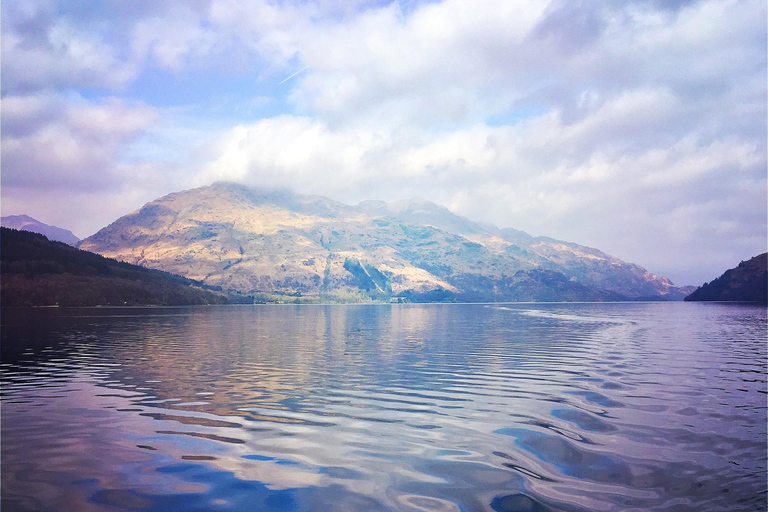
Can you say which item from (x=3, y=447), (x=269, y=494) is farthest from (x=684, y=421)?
(x=3, y=447)

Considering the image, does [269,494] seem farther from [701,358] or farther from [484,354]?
[701,358]

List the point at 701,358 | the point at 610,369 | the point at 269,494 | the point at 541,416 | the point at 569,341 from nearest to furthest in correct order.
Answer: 1. the point at 269,494
2. the point at 541,416
3. the point at 610,369
4. the point at 701,358
5. the point at 569,341

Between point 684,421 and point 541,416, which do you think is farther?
point 541,416

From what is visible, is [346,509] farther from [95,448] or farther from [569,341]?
[569,341]

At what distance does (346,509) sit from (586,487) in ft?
25.0

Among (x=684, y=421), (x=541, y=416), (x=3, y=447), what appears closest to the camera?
(x=3, y=447)

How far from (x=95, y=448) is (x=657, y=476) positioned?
21157 millimetres

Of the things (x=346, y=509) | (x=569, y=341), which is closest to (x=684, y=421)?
(x=346, y=509)

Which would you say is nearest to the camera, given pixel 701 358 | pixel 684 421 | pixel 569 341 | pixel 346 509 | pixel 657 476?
pixel 346 509

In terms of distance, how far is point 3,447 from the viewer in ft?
62.1

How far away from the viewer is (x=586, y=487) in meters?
14.8

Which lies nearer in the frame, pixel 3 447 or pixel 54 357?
pixel 3 447

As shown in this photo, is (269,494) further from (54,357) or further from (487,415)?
(54,357)

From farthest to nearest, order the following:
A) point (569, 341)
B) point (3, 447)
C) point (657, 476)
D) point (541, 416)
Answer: point (569, 341), point (541, 416), point (3, 447), point (657, 476)
